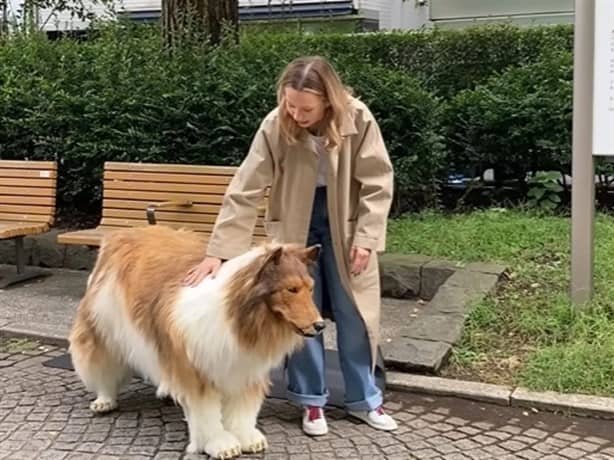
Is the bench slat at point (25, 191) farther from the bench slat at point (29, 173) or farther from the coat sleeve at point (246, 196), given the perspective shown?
the coat sleeve at point (246, 196)

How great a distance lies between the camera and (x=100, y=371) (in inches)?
172

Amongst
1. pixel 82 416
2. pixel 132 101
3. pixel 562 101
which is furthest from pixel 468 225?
pixel 82 416

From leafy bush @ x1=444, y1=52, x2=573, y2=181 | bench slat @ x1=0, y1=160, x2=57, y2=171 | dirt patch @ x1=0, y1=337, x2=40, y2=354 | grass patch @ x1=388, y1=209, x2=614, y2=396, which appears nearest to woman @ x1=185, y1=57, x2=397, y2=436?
grass patch @ x1=388, y1=209, x2=614, y2=396

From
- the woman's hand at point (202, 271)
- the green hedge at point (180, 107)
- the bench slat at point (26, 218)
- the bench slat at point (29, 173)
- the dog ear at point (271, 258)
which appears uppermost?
the green hedge at point (180, 107)

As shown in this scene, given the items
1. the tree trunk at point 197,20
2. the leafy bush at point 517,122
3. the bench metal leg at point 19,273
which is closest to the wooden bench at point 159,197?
the bench metal leg at point 19,273

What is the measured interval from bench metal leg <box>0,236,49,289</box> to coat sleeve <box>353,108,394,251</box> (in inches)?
159

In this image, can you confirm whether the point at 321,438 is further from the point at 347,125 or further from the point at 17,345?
the point at 17,345

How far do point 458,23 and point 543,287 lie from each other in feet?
39.7

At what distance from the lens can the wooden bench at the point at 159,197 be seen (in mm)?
6406

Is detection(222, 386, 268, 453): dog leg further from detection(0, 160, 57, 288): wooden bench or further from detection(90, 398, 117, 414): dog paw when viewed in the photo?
detection(0, 160, 57, 288): wooden bench

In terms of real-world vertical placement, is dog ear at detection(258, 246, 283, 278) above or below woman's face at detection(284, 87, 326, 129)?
below

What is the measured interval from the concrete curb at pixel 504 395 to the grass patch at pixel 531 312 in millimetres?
103

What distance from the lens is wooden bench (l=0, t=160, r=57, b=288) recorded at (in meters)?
7.13

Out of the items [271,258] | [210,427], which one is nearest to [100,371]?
[210,427]
